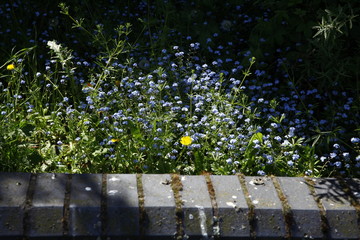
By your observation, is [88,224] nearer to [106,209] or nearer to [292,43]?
[106,209]

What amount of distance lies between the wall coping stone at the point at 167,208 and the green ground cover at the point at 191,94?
0.32m

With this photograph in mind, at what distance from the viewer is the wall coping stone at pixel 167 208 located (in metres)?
2.41

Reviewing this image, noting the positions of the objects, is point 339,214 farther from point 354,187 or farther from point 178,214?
point 178,214

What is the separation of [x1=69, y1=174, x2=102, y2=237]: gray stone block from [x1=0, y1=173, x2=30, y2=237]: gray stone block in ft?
0.71

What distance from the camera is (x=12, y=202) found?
243 centimetres

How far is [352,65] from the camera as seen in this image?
3.68 meters

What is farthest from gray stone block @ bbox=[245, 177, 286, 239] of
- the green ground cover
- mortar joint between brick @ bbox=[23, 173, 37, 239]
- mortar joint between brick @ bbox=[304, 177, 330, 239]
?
mortar joint between brick @ bbox=[23, 173, 37, 239]

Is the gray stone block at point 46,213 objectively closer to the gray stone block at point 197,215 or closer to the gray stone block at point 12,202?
the gray stone block at point 12,202

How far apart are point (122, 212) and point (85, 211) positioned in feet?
0.53

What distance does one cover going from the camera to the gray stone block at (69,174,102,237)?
7.90 feet

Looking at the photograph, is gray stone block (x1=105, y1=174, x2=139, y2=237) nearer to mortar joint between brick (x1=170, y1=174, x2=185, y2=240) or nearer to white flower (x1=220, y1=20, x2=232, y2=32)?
mortar joint between brick (x1=170, y1=174, x2=185, y2=240)

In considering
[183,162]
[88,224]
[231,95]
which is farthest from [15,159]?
[231,95]

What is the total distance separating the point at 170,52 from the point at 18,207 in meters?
2.01

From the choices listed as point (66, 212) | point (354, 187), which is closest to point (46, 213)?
point (66, 212)
